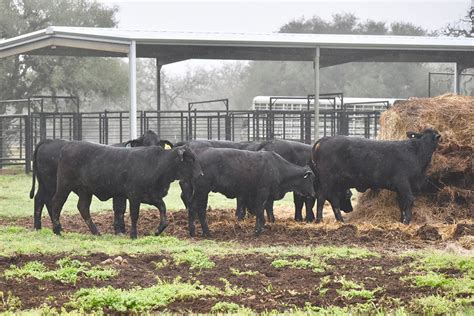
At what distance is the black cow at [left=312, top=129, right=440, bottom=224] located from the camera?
1438 cm

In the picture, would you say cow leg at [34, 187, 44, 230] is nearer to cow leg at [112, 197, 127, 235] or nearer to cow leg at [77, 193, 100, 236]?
cow leg at [77, 193, 100, 236]

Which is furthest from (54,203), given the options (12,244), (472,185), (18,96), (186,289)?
(18,96)

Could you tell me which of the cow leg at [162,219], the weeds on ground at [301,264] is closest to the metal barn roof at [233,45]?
the cow leg at [162,219]

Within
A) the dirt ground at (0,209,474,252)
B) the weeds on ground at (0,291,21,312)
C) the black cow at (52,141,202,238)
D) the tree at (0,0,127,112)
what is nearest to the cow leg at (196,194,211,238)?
the dirt ground at (0,209,474,252)

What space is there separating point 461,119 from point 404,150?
1478mm

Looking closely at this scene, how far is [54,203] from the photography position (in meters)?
12.5

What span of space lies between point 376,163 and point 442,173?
136 centimetres

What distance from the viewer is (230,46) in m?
23.0

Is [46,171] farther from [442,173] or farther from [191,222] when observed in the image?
[442,173]

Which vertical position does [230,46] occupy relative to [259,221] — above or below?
above

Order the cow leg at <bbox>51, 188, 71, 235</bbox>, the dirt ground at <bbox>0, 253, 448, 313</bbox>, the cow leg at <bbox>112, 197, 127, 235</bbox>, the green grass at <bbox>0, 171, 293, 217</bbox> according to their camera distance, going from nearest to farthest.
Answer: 1. the dirt ground at <bbox>0, 253, 448, 313</bbox>
2. the cow leg at <bbox>51, 188, 71, 235</bbox>
3. the cow leg at <bbox>112, 197, 127, 235</bbox>
4. the green grass at <bbox>0, 171, 293, 217</bbox>

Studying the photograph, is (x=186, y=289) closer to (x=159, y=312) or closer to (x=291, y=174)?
(x=159, y=312)

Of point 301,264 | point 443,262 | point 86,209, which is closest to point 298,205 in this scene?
point 86,209

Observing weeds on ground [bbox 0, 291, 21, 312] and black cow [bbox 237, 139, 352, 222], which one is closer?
weeds on ground [bbox 0, 291, 21, 312]
